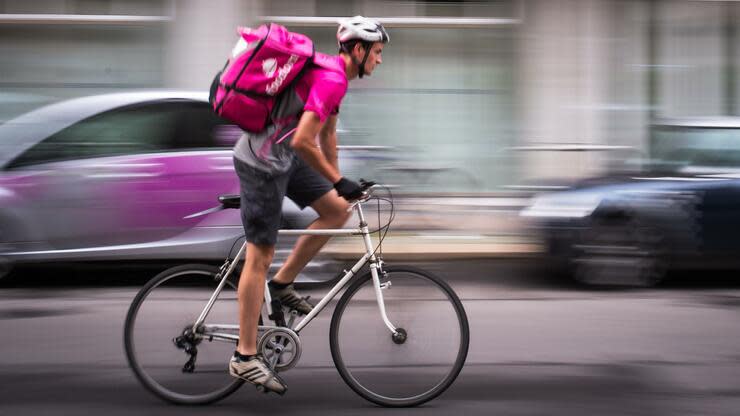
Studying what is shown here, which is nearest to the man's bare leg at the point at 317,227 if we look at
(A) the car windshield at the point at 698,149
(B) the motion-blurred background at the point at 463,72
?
(A) the car windshield at the point at 698,149

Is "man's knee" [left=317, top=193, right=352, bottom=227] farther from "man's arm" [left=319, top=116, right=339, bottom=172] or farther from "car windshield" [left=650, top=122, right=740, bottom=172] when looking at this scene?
"car windshield" [left=650, top=122, right=740, bottom=172]

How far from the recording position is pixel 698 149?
844 cm

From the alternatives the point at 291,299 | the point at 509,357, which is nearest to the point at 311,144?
the point at 291,299

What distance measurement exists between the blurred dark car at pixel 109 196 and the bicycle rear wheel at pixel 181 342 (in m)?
3.06

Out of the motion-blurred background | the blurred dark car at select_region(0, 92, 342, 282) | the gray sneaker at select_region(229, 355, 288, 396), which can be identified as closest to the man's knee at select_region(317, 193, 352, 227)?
the gray sneaker at select_region(229, 355, 288, 396)

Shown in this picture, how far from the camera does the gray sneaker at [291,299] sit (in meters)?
4.60

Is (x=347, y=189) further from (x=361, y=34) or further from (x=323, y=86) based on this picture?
(x=361, y=34)

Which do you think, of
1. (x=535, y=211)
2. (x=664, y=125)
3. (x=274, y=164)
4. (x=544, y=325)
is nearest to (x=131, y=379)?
(x=274, y=164)

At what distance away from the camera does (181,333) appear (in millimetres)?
4637

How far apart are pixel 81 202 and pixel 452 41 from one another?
6.25 meters

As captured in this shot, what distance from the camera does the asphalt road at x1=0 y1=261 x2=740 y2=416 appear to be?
473cm

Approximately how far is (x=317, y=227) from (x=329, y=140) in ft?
1.27

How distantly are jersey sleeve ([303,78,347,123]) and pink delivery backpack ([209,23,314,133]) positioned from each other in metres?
0.12

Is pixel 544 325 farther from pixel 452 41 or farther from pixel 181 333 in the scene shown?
pixel 452 41
